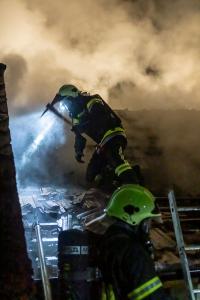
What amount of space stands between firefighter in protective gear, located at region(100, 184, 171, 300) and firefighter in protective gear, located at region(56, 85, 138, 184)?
9.26 feet

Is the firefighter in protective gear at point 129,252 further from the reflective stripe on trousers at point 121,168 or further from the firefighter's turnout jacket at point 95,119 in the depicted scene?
the firefighter's turnout jacket at point 95,119

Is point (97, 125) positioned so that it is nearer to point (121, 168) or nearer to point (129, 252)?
point (121, 168)

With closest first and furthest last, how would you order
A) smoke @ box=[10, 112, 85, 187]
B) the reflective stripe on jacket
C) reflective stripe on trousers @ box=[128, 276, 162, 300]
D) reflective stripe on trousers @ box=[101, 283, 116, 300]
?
reflective stripe on trousers @ box=[128, 276, 162, 300] < reflective stripe on trousers @ box=[101, 283, 116, 300] < the reflective stripe on jacket < smoke @ box=[10, 112, 85, 187]

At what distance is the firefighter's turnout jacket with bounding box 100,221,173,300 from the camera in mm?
2824

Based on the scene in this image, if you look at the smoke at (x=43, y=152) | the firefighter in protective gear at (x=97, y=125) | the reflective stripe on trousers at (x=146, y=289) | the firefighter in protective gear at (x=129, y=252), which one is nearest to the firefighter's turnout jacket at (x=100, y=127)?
the firefighter in protective gear at (x=97, y=125)

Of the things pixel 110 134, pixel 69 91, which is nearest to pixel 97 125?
pixel 110 134

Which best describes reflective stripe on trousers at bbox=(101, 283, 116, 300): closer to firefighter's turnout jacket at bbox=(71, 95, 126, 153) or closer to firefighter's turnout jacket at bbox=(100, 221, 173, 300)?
firefighter's turnout jacket at bbox=(100, 221, 173, 300)

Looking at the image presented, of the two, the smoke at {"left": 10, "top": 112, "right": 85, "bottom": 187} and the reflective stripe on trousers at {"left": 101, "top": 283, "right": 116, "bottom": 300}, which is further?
the smoke at {"left": 10, "top": 112, "right": 85, "bottom": 187}

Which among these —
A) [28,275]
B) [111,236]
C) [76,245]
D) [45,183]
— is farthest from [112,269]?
[45,183]

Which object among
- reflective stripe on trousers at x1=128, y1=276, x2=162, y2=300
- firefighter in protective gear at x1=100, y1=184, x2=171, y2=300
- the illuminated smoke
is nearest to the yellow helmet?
the illuminated smoke

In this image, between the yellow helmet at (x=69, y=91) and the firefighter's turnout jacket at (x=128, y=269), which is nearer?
the firefighter's turnout jacket at (x=128, y=269)

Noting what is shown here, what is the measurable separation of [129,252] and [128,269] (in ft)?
0.37

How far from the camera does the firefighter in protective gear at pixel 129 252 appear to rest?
2828mm

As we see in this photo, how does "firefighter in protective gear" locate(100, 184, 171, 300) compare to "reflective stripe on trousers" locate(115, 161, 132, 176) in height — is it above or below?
below
